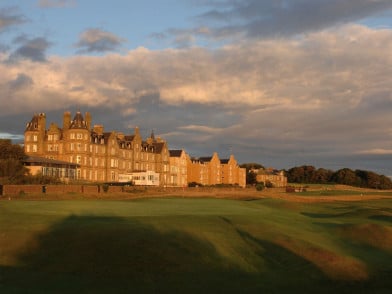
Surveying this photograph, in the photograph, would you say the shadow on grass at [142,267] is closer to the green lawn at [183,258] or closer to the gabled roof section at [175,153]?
the green lawn at [183,258]

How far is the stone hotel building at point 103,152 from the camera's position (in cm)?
12531

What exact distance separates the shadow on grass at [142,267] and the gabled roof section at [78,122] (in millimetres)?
99096

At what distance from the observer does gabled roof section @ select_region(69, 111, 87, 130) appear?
12531cm

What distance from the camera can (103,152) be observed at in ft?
434

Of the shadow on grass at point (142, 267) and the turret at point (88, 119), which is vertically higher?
the turret at point (88, 119)

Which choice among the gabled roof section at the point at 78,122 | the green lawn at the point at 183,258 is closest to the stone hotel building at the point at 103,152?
the gabled roof section at the point at 78,122

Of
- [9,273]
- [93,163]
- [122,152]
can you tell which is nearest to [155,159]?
[122,152]

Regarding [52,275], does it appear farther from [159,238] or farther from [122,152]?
[122,152]

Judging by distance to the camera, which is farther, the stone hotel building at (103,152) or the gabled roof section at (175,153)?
the gabled roof section at (175,153)

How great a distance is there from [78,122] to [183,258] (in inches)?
4158

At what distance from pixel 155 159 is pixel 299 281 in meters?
133

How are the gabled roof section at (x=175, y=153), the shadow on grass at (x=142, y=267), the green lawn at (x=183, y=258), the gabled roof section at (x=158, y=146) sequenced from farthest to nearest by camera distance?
the gabled roof section at (x=175, y=153)
the gabled roof section at (x=158, y=146)
the green lawn at (x=183, y=258)
the shadow on grass at (x=142, y=267)

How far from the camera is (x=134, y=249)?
24.7 metres

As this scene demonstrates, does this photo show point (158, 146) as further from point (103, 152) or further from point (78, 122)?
point (78, 122)
